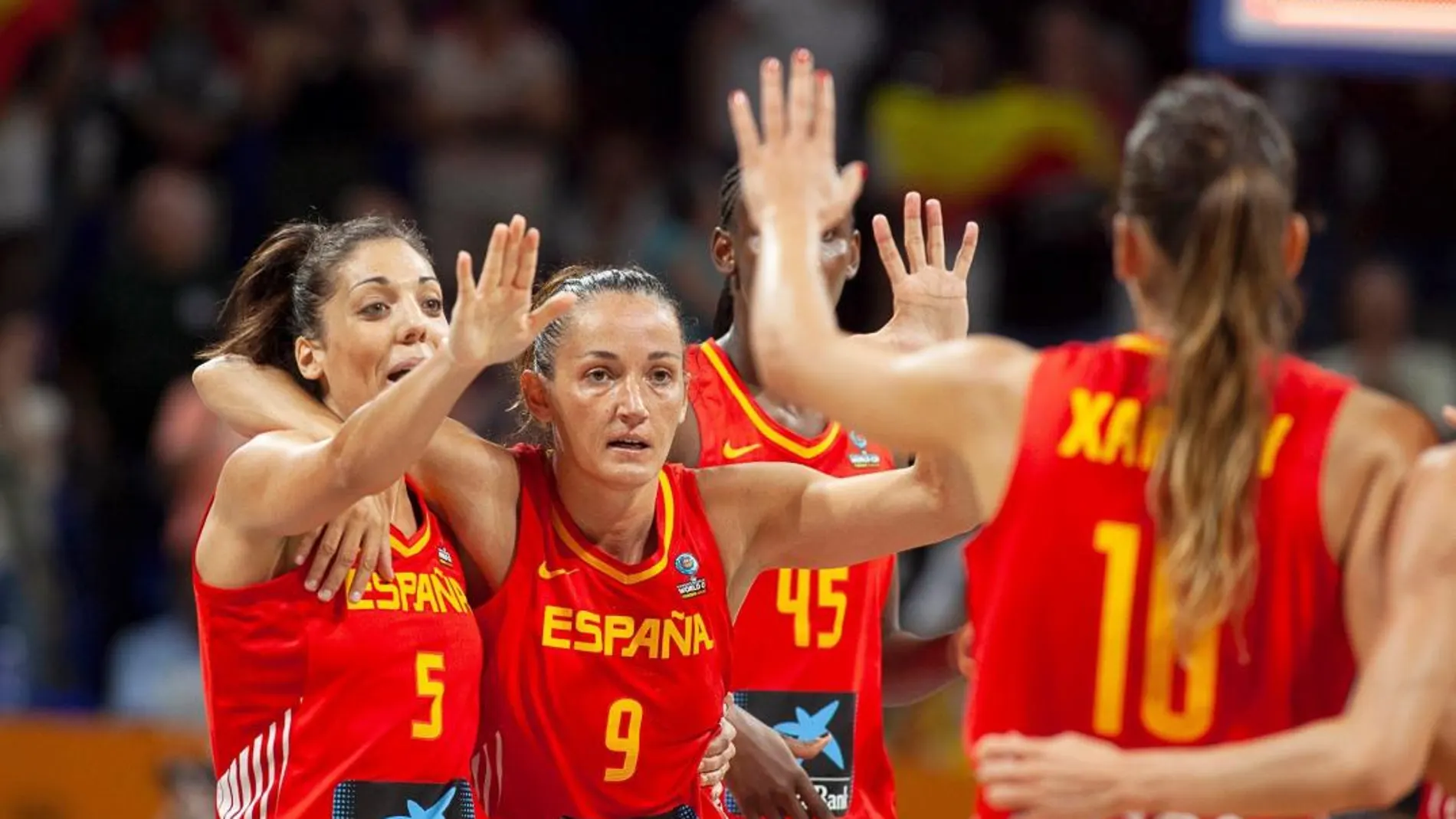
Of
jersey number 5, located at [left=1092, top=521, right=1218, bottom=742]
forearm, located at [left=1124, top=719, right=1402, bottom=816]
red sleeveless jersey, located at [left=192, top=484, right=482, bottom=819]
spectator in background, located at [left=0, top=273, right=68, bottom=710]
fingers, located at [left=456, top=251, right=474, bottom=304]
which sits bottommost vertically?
spectator in background, located at [left=0, top=273, right=68, bottom=710]

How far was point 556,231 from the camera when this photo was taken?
10281 millimetres

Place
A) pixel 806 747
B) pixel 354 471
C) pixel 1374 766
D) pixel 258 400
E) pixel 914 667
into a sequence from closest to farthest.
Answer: pixel 1374 766 → pixel 354 471 → pixel 258 400 → pixel 806 747 → pixel 914 667

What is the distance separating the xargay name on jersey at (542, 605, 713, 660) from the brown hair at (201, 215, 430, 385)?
0.78 m

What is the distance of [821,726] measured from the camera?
495 centimetres

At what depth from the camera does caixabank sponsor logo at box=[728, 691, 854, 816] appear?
4.93 meters

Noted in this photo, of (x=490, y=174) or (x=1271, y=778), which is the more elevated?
(x=490, y=174)

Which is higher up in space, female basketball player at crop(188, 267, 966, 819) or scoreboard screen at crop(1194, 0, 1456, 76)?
scoreboard screen at crop(1194, 0, 1456, 76)

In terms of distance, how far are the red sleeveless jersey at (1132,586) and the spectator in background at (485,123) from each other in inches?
296

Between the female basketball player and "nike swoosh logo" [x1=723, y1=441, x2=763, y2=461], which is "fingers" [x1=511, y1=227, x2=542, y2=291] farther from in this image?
"nike swoosh logo" [x1=723, y1=441, x2=763, y2=461]

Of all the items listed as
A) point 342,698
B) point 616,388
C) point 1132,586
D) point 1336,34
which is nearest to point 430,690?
point 342,698

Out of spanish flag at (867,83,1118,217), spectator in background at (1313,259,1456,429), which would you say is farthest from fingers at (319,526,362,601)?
spanish flag at (867,83,1118,217)

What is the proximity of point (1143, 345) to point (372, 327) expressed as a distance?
1.75 metres

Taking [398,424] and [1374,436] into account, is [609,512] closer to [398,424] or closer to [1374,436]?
[398,424]

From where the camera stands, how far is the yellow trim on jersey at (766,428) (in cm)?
503
